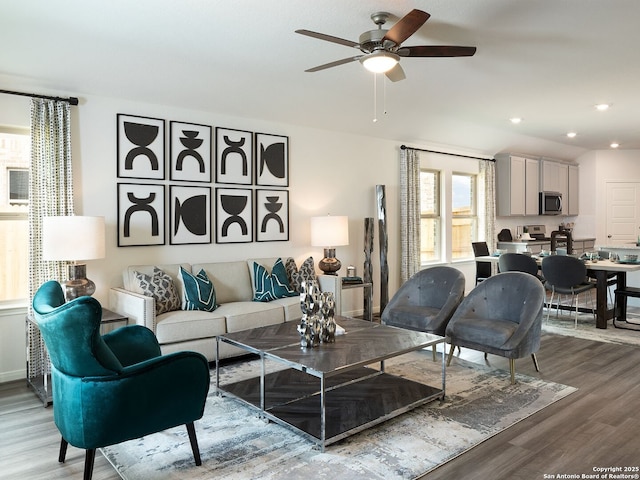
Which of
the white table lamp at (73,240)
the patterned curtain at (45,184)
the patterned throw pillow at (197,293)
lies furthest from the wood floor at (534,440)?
the patterned throw pillow at (197,293)

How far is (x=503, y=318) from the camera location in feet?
13.6

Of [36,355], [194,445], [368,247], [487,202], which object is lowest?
[194,445]

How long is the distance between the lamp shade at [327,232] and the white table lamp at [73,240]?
95.5 inches

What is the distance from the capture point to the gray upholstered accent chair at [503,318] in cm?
380

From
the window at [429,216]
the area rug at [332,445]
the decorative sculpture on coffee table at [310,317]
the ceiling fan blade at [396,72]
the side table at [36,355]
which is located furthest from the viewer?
the window at [429,216]

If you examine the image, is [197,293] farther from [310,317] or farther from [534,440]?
[534,440]

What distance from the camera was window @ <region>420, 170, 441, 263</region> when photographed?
24.7 ft

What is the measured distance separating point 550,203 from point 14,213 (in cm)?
864

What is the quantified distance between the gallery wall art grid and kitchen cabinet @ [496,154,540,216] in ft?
15.1

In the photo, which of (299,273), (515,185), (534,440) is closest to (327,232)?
(299,273)

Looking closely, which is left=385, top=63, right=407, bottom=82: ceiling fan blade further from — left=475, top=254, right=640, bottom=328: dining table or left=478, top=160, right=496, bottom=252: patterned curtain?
left=478, top=160, right=496, bottom=252: patterned curtain

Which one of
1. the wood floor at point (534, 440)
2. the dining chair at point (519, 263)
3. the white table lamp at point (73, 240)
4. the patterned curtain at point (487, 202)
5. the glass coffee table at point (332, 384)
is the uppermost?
the patterned curtain at point (487, 202)

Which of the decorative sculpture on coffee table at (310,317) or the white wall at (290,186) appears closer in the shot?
the decorative sculpture on coffee table at (310,317)

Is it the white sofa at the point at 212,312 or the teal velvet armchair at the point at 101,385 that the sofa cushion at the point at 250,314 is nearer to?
the white sofa at the point at 212,312
